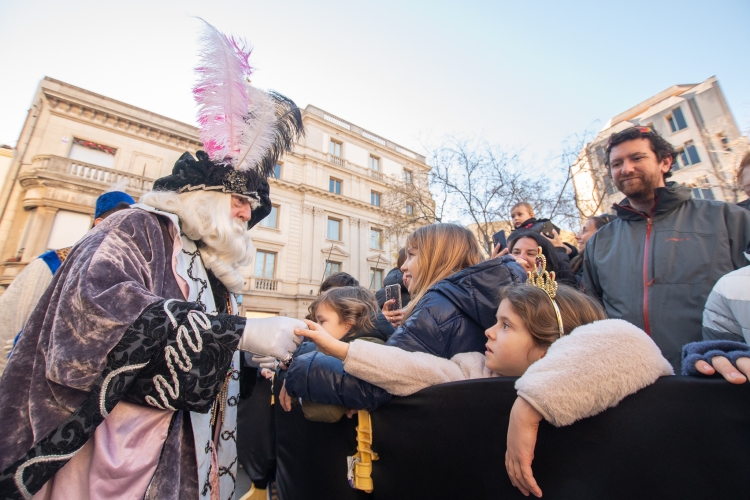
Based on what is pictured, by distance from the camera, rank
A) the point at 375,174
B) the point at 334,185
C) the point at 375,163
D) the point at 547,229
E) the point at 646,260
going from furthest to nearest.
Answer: the point at 375,163, the point at 375,174, the point at 334,185, the point at 547,229, the point at 646,260

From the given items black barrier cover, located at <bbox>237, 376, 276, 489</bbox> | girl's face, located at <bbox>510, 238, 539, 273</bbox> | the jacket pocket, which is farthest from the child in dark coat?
the jacket pocket

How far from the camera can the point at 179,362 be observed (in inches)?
47.5

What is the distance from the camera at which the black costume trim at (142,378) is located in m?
1.05

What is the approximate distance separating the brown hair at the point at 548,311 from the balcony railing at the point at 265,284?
56.7 ft

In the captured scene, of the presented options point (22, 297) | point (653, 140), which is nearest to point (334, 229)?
point (22, 297)

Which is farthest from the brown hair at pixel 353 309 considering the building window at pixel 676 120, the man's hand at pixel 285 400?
the building window at pixel 676 120

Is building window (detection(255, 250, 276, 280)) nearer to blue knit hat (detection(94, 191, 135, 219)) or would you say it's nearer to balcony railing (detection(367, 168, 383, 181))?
balcony railing (detection(367, 168, 383, 181))

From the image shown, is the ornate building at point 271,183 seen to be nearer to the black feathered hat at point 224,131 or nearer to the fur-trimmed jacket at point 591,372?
the black feathered hat at point 224,131

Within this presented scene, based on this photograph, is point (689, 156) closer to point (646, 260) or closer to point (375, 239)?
point (375, 239)

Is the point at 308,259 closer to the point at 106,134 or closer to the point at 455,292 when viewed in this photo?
the point at 106,134

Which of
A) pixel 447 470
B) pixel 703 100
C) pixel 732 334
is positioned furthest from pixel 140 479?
pixel 703 100

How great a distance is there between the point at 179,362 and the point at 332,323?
111 cm

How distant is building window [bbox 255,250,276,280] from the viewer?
1792 cm

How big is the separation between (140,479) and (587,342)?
158 cm
